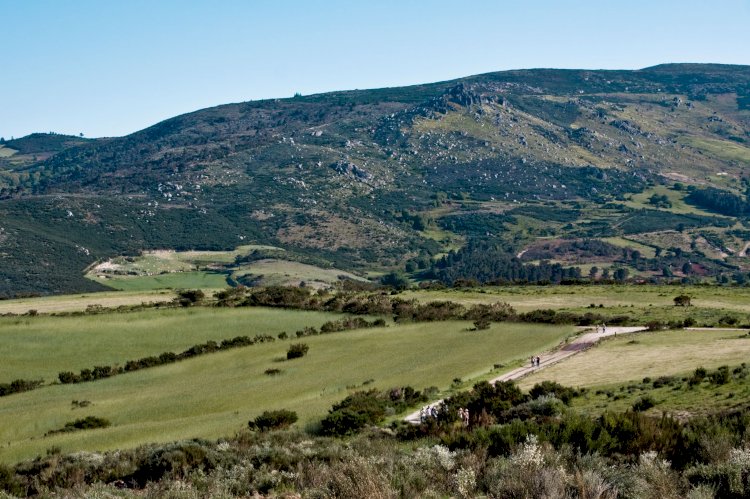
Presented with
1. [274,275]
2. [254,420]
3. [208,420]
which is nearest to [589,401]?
[254,420]

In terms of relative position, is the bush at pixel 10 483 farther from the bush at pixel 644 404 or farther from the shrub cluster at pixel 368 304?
the shrub cluster at pixel 368 304

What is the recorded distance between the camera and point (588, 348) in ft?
164

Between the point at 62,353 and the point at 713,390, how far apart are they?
46.5 m

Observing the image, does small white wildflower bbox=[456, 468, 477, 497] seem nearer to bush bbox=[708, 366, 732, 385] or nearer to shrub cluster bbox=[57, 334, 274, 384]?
bush bbox=[708, 366, 732, 385]

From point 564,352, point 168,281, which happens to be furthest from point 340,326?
point 168,281

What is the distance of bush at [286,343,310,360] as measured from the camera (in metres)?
55.0

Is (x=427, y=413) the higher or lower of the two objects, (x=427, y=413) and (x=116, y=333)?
the higher

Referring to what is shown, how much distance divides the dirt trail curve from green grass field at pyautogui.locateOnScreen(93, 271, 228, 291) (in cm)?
11620

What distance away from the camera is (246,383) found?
47.4 m

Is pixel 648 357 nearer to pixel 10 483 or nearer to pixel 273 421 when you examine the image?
pixel 273 421

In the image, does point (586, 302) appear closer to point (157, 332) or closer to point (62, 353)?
point (157, 332)

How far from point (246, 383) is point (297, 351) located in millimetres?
8158

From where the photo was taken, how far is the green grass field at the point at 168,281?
166875 mm

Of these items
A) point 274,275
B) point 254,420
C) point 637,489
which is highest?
point 637,489
